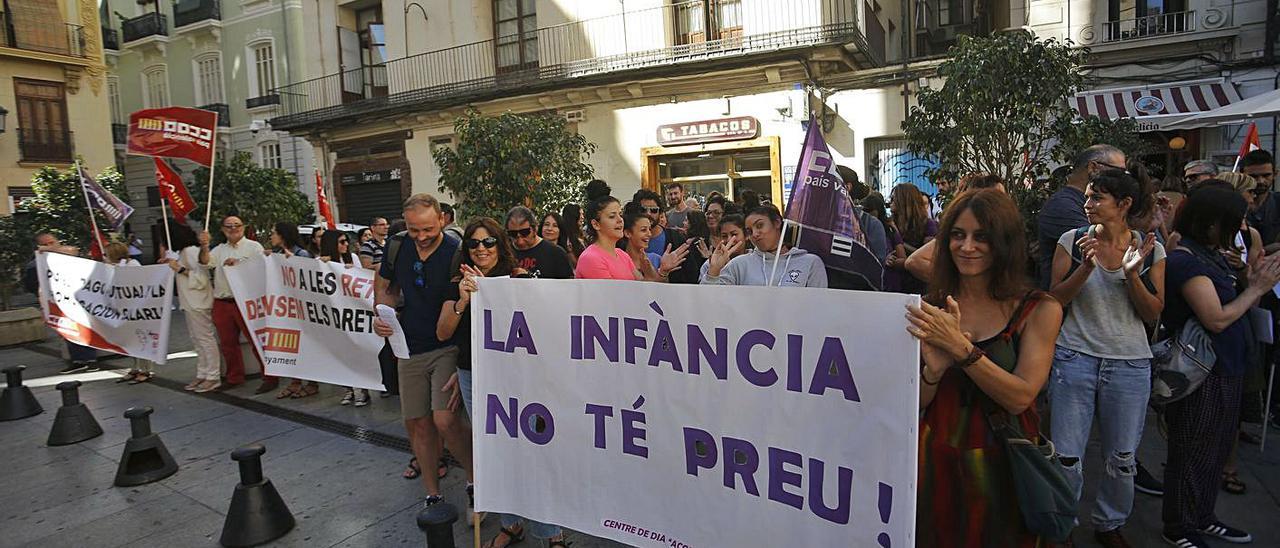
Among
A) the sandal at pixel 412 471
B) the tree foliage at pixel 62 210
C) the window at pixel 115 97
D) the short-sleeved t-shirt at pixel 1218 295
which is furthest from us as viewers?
the window at pixel 115 97

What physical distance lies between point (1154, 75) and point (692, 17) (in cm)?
759

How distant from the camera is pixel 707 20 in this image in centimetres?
1389

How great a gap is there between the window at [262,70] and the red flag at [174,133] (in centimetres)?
1669

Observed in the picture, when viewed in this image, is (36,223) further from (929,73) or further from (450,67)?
(929,73)

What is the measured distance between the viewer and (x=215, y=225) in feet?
60.7

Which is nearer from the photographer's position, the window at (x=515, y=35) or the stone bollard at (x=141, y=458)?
the stone bollard at (x=141, y=458)

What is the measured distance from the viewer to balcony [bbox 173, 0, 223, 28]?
24.5 m

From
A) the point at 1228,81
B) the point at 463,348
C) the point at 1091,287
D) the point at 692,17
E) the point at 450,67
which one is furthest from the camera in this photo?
the point at 450,67

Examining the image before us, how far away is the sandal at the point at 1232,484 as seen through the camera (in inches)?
158

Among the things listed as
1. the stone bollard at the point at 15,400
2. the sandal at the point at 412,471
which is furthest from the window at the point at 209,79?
the sandal at the point at 412,471

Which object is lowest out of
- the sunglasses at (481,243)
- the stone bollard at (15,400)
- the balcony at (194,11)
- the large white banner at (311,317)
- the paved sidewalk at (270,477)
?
the paved sidewalk at (270,477)

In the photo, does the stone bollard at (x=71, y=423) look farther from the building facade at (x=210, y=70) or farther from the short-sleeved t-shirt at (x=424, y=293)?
the building facade at (x=210, y=70)

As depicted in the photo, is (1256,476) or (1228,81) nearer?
(1256,476)

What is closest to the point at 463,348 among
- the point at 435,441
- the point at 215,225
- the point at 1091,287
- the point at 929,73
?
the point at 435,441
